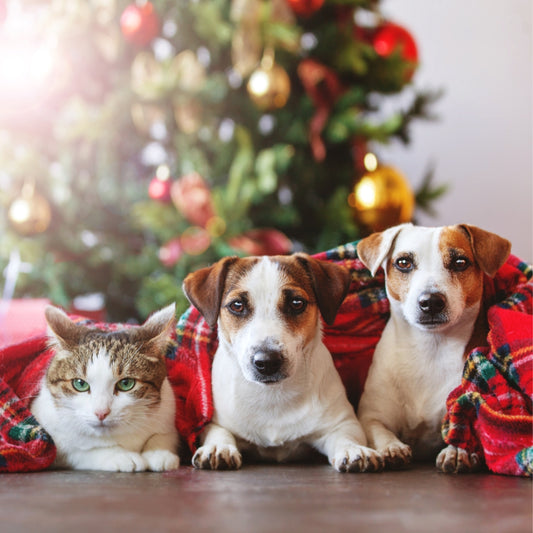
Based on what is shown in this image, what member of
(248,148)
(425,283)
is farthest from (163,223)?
(425,283)

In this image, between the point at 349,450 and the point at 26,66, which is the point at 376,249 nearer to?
the point at 349,450

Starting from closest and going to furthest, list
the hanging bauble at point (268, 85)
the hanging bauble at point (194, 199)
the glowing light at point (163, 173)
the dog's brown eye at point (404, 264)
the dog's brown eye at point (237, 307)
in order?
the dog's brown eye at point (237, 307)
the dog's brown eye at point (404, 264)
the hanging bauble at point (194, 199)
the hanging bauble at point (268, 85)
the glowing light at point (163, 173)

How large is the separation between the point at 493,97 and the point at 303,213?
2059 millimetres

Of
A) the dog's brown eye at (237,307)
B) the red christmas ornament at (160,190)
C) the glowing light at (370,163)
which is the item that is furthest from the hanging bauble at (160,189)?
the dog's brown eye at (237,307)

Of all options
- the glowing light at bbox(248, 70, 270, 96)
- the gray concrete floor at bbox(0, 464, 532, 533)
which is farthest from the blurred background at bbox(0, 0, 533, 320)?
the gray concrete floor at bbox(0, 464, 532, 533)

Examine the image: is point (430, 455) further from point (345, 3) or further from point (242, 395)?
point (345, 3)

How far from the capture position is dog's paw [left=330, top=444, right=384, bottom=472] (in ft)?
4.46

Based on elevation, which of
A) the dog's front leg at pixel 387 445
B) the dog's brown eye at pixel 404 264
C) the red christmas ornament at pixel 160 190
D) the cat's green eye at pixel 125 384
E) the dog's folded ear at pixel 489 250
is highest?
the red christmas ornament at pixel 160 190

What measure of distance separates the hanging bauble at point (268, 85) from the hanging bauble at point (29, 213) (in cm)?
111

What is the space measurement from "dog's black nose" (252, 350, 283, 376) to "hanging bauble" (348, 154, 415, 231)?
169 centimetres

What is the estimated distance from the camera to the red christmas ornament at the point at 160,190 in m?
2.85

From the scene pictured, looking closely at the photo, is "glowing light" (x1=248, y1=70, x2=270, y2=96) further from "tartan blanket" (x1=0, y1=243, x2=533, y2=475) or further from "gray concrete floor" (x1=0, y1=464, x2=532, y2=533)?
"gray concrete floor" (x1=0, y1=464, x2=532, y2=533)

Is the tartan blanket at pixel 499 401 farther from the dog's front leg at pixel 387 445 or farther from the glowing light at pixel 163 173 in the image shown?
the glowing light at pixel 163 173

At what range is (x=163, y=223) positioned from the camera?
9.30 ft
